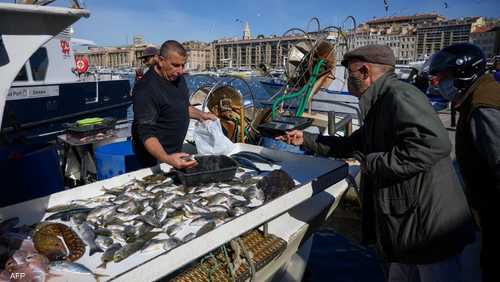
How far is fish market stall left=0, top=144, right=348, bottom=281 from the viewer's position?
1857 mm

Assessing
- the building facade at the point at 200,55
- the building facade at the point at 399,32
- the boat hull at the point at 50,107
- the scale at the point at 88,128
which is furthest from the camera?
the building facade at the point at 200,55

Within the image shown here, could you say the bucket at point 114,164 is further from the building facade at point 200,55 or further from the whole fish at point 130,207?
the building facade at point 200,55

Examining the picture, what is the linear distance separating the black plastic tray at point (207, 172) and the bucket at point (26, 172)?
1.93 metres

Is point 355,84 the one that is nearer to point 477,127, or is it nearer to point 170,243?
point 477,127

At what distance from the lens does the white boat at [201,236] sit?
1.28m

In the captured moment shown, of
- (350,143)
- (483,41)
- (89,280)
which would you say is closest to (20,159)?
(89,280)

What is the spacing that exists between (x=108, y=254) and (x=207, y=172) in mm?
1275

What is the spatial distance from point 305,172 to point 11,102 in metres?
6.74

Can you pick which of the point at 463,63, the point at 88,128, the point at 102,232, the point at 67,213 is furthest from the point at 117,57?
the point at 463,63

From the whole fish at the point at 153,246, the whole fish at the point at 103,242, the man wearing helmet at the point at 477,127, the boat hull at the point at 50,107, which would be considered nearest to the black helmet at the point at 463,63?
the man wearing helmet at the point at 477,127

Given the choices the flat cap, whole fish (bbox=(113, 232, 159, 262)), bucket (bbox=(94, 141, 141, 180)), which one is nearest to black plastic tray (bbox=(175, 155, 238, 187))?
whole fish (bbox=(113, 232, 159, 262))

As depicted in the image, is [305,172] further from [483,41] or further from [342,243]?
[483,41]

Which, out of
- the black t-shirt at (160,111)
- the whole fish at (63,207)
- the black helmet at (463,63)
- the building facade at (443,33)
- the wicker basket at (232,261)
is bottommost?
the wicker basket at (232,261)

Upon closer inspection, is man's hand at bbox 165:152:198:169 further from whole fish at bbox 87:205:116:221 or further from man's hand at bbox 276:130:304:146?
man's hand at bbox 276:130:304:146
